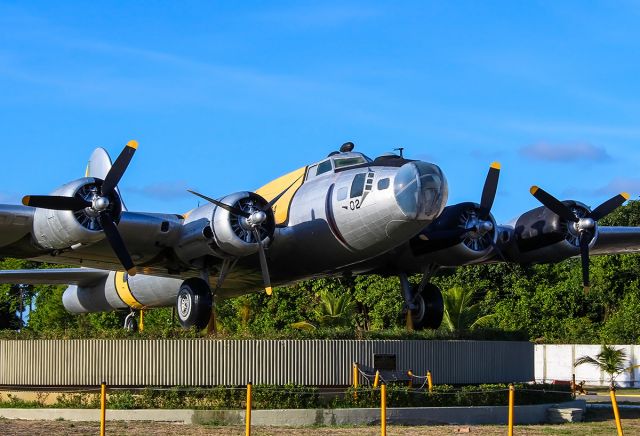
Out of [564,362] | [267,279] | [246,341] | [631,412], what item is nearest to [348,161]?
[267,279]

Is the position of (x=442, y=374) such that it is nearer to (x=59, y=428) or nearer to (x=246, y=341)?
(x=246, y=341)

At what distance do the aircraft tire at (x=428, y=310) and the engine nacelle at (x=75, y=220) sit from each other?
8.80 m

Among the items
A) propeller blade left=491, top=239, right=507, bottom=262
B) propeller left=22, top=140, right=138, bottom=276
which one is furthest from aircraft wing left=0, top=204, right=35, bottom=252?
propeller blade left=491, top=239, right=507, bottom=262

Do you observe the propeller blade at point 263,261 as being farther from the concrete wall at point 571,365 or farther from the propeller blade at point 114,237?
the concrete wall at point 571,365

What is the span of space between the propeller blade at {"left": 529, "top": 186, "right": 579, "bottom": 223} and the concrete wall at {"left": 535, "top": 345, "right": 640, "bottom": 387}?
59.1 ft

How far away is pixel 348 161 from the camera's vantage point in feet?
81.0

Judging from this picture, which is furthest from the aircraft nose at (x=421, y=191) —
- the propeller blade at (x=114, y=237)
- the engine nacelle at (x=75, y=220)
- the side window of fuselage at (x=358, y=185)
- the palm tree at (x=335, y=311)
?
the palm tree at (x=335, y=311)

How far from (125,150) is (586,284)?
41.9 ft

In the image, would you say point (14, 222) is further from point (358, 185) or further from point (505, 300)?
point (505, 300)

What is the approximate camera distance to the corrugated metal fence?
2169cm

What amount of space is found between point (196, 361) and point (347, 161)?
647cm

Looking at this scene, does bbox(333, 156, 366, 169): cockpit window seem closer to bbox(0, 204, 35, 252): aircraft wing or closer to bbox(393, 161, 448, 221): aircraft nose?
bbox(393, 161, 448, 221): aircraft nose

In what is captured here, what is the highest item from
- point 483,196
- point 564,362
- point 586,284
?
point 483,196

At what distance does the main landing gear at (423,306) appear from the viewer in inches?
1048
